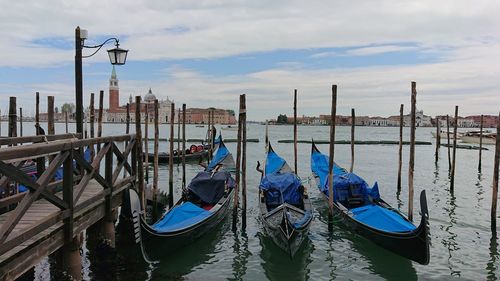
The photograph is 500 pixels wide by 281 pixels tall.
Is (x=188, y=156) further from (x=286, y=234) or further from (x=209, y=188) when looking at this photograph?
(x=286, y=234)

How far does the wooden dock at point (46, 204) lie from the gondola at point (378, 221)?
14.6 ft

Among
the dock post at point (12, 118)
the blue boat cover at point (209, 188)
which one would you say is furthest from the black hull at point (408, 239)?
the dock post at point (12, 118)

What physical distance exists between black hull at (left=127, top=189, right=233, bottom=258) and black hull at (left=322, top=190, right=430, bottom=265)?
2.85 m

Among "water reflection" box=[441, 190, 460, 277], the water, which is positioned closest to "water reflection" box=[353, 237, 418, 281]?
the water

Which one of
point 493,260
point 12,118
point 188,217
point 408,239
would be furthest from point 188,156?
point 493,260

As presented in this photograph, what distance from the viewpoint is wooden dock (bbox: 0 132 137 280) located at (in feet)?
11.8

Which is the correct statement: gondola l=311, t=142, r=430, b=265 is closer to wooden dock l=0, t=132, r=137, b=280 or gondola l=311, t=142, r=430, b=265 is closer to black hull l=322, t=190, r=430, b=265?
black hull l=322, t=190, r=430, b=265

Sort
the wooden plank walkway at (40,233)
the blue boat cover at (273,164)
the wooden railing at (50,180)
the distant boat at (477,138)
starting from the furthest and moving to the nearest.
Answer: the distant boat at (477,138) → the blue boat cover at (273,164) → the wooden plank walkway at (40,233) → the wooden railing at (50,180)

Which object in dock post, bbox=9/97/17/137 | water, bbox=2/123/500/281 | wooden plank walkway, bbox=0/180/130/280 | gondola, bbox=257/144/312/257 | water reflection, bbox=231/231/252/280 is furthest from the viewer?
dock post, bbox=9/97/17/137

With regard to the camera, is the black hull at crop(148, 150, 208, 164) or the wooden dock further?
the black hull at crop(148, 150, 208, 164)

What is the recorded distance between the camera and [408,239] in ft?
22.8

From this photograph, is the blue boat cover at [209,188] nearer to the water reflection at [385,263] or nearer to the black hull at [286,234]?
the black hull at [286,234]

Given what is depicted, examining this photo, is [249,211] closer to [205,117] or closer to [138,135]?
[138,135]

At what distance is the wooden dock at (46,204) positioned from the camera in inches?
141
